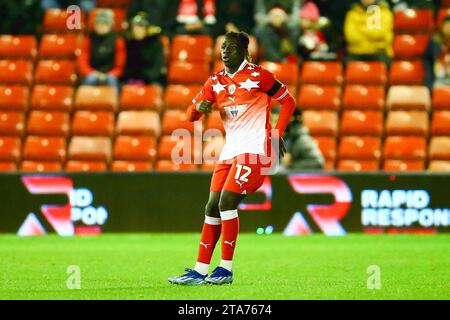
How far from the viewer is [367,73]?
48.3 feet

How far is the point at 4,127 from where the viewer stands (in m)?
14.5

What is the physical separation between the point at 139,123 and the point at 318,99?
8.20 feet

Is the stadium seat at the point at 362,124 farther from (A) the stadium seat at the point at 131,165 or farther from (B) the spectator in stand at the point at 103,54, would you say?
(B) the spectator in stand at the point at 103,54

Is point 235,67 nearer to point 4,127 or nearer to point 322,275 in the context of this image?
point 322,275

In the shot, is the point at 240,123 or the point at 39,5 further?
the point at 39,5

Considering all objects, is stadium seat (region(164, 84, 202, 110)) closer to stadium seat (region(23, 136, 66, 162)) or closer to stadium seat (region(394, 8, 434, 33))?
stadium seat (region(23, 136, 66, 162))

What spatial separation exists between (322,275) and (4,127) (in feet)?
23.1

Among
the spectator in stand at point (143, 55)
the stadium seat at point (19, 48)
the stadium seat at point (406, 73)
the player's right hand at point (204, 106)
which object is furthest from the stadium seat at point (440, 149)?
the player's right hand at point (204, 106)

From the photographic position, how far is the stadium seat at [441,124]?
1406 centimetres

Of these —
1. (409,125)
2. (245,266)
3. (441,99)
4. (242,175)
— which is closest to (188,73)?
(409,125)

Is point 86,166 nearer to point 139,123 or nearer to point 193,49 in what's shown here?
point 139,123

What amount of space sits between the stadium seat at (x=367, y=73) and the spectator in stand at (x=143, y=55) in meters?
2.64

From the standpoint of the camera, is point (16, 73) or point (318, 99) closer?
Result: point (318, 99)

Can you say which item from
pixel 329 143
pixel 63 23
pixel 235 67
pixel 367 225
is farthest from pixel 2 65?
pixel 235 67
